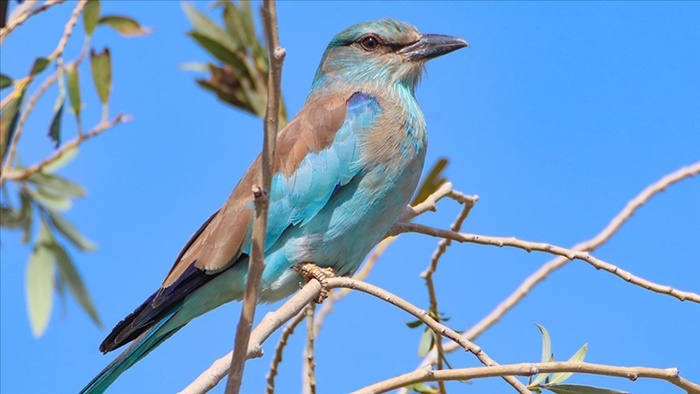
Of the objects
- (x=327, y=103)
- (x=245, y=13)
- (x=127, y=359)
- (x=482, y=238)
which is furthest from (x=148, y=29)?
(x=482, y=238)

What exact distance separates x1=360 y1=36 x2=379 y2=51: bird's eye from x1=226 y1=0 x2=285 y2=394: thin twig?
2.56m

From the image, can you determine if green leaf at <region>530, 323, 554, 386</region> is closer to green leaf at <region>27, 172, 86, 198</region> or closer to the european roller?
the european roller

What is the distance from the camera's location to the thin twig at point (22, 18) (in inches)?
145

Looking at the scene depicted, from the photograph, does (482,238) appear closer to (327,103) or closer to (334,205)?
(334,205)

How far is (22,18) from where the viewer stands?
3.73 meters

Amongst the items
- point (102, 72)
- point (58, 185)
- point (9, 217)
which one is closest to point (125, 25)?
point (102, 72)

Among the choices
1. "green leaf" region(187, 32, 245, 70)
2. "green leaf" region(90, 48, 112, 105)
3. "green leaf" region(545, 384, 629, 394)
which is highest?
"green leaf" region(187, 32, 245, 70)

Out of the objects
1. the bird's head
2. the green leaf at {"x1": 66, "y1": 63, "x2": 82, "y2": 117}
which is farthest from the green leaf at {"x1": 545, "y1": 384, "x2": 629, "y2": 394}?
the green leaf at {"x1": 66, "y1": 63, "x2": 82, "y2": 117}

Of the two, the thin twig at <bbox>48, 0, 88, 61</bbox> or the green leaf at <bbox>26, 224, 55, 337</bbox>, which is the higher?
the thin twig at <bbox>48, 0, 88, 61</bbox>

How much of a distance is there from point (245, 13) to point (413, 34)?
33.9 inches

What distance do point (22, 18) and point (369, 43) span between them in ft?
5.45

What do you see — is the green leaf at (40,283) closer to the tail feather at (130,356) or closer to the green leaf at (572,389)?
the tail feather at (130,356)

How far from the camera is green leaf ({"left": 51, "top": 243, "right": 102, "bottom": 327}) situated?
4.77 meters

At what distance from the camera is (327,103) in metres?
4.44
